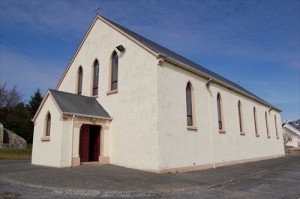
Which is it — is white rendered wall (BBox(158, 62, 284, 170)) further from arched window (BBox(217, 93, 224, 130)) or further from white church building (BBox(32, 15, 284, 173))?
arched window (BBox(217, 93, 224, 130))

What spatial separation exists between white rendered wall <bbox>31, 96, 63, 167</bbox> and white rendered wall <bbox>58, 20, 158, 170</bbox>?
329 centimetres

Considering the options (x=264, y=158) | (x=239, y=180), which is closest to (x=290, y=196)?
(x=239, y=180)

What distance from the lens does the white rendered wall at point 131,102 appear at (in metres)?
13.8

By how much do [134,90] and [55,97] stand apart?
4.53 metres

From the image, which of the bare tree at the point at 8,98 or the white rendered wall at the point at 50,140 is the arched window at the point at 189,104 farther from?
the bare tree at the point at 8,98

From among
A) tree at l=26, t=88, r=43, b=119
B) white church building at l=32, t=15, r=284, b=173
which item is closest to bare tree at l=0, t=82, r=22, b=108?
tree at l=26, t=88, r=43, b=119

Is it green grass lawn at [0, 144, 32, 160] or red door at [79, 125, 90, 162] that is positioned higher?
red door at [79, 125, 90, 162]

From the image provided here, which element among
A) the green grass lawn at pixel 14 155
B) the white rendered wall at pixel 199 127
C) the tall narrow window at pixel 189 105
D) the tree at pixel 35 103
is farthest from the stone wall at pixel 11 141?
the white rendered wall at pixel 199 127

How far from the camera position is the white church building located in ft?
45.6

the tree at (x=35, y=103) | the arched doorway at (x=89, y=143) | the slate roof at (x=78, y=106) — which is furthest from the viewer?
the tree at (x=35, y=103)

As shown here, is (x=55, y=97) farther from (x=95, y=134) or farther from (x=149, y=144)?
(x=149, y=144)

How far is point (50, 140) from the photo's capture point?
576 inches

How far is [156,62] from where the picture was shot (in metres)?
14.1

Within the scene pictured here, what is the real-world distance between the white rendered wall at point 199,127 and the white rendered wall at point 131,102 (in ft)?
1.77
